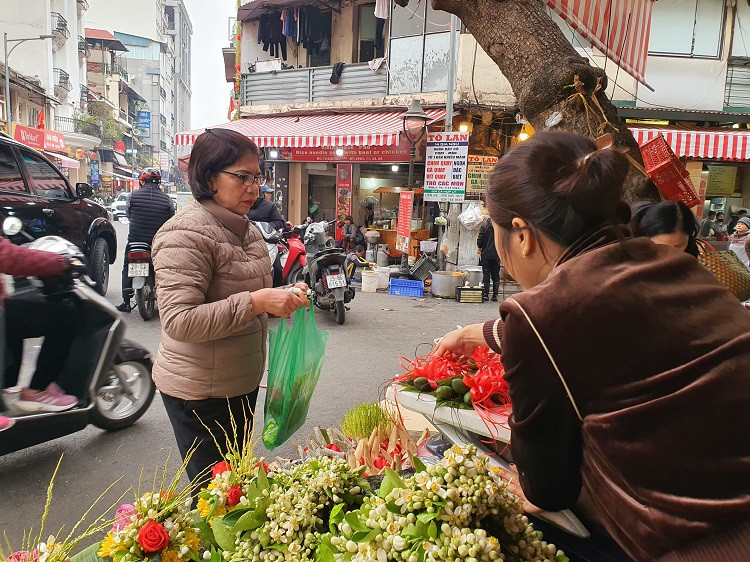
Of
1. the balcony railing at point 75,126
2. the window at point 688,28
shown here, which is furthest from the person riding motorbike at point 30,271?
the balcony railing at point 75,126

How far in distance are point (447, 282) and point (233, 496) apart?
850 centimetres

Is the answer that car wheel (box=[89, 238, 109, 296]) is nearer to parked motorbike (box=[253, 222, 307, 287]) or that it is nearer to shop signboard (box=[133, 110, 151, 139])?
parked motorbike (box=[253, 222, 307, 287])

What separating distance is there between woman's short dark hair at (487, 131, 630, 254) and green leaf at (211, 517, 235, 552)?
39.1 inches

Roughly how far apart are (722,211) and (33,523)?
1501 cm

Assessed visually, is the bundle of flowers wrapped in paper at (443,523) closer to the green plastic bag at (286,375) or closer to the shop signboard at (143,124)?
the green plastic bag at (286,375)

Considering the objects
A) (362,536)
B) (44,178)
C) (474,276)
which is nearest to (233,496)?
(362,536)

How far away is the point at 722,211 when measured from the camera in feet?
42.6

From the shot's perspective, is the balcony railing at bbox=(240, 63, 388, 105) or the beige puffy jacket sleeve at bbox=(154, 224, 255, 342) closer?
the beige puffy jacket sleeve at bbox=(154, 224, 255, 342)

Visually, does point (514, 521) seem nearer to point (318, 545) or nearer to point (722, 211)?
point (318, 545)

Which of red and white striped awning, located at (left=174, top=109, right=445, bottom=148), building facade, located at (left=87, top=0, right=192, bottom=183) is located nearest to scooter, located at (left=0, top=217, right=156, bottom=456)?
red and white striped awning, located at (left=174, top=109, right=445, bottom=148)

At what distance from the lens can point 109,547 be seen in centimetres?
115

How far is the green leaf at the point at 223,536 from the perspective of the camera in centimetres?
123

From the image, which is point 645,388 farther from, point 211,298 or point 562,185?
point 211,298

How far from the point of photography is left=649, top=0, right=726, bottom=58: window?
1176 centimetres
